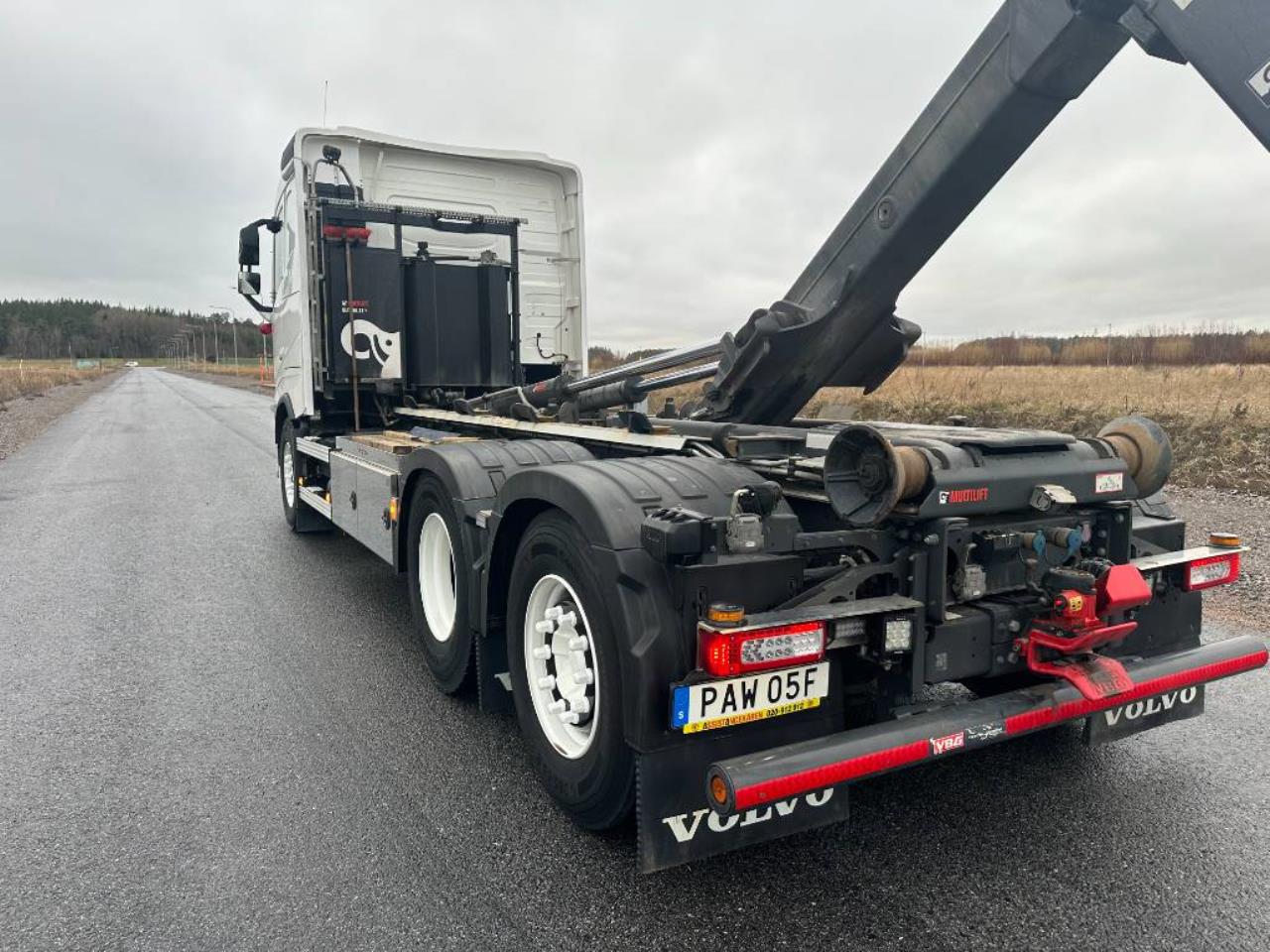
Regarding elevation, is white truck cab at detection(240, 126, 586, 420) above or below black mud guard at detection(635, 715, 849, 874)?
above

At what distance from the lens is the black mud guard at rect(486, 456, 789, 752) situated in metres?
2.52

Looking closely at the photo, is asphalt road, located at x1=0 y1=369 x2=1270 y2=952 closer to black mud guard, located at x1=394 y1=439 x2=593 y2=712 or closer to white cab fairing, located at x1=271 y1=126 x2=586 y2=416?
black mud guard, located at x1=394 y1=439 x2=593 y2=712

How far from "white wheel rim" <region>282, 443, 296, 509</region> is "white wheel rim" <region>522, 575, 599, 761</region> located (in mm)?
5629

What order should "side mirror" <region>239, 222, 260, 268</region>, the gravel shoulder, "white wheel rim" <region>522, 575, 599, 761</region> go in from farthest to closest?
the gravel shoulder
"side mirror" <region>239, 222, 260, 268</region>
"white wheel rim" <region>522, 575, 599, 761</region>

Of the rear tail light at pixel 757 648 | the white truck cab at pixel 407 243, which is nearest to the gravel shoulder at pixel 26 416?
the white truck cab at pixel 407 243

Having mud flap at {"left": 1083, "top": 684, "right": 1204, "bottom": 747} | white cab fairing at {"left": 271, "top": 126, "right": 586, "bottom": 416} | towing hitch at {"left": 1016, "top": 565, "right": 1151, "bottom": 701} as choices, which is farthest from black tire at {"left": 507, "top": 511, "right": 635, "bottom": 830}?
white cab fairing at {"left": 271, "top": 126, "right": 586, "bottom": 416}

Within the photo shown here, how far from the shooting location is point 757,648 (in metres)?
2.47

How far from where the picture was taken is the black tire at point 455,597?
13.0 ft

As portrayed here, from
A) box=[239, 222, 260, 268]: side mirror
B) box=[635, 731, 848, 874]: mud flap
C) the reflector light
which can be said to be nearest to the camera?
box=[635, 731, 848, 874]: mud flap

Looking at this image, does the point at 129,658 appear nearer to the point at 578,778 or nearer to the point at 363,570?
the point at 363,570

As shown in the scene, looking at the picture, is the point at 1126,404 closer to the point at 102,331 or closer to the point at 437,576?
the point at 437,576

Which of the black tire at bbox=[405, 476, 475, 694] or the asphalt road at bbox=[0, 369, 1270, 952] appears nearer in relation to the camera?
the asphalt road at bbox=[0, 369, 1270, 952]

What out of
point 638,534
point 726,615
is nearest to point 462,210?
point 638,534

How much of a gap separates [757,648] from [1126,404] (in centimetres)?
1391
